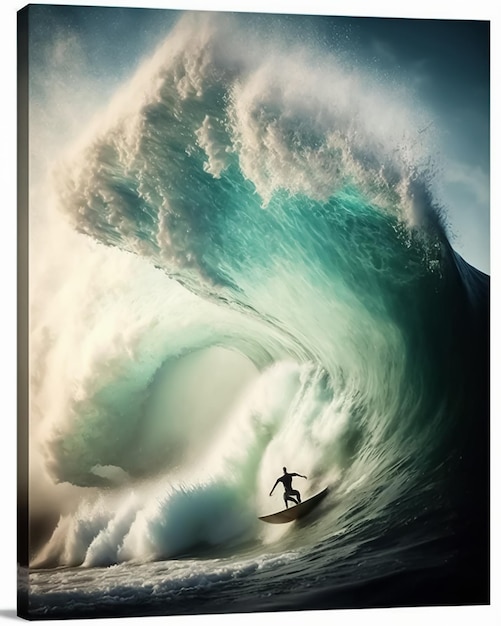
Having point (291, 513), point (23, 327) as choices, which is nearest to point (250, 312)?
point (291, 513)

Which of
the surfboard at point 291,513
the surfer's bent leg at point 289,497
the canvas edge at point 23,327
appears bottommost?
the surfboard at point 291,513

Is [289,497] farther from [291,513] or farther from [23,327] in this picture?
[23,327]

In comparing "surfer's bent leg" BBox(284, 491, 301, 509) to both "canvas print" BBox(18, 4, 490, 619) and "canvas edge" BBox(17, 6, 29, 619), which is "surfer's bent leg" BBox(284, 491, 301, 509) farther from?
"canvas edge" BBox(17, 6, 29, 619)

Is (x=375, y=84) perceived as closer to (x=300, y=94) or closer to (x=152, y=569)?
(x=300, y=94)

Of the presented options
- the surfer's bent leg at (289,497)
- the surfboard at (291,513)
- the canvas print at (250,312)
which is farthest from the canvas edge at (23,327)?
the surfer's bent leg at (289,497)

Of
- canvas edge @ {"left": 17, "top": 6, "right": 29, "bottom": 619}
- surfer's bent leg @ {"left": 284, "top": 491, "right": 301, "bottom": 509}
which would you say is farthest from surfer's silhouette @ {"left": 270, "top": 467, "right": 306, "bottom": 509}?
canvas edge @ {"left": 17, "top": 6, "right": 29, "bottom": 619}

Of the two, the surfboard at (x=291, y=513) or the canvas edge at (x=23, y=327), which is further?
the surfboard at (x=291, y=513)

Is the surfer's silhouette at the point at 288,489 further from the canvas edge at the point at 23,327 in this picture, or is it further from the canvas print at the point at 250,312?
the canvas edge at the point at 23,327

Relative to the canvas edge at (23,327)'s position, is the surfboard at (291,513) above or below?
below
